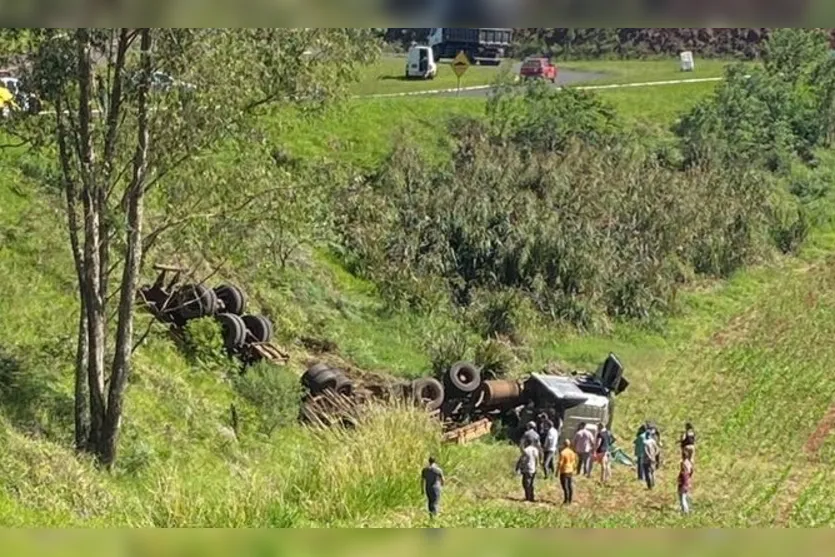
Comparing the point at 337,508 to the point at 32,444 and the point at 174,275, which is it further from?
the point at 174,275

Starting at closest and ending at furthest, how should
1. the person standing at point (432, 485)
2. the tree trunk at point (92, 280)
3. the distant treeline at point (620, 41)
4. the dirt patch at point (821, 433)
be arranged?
1. the distant treeline at point (620, 41)
2. the person standing at point (432, 485)
3. the tree trunk at point (92, 280)
4. the dirt patch at point (821, 433)

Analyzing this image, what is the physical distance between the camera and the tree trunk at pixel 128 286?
5.55 m

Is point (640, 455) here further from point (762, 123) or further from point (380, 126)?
point (762, 123)

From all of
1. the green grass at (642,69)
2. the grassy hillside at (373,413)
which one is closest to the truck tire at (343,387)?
the grassy hillside at (373,413)

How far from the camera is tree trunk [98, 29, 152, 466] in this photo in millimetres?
5547

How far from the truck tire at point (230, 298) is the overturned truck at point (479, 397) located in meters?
0.85

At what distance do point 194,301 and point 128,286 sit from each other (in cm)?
222

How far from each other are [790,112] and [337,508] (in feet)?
34.2

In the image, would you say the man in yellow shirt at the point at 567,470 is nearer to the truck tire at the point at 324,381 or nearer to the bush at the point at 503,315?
the truck tire at the point at 324,381

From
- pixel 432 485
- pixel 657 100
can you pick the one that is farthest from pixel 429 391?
pixel 657 100

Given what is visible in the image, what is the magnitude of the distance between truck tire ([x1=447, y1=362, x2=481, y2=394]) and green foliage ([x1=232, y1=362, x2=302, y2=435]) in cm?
114

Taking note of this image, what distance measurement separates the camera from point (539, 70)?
9.16 metres
